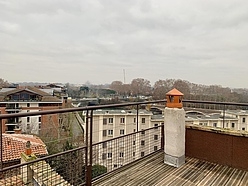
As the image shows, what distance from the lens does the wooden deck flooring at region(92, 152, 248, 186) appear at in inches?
99.3

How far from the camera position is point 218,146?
10.4ft

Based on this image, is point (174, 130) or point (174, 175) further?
point (174, 130)

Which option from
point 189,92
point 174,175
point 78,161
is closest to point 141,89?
point 189,92

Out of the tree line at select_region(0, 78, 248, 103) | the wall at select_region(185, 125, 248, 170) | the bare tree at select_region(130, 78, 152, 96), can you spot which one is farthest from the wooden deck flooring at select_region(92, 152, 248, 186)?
the bare tree at select_region(130, 78, 152, 96)

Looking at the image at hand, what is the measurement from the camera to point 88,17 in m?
14.7

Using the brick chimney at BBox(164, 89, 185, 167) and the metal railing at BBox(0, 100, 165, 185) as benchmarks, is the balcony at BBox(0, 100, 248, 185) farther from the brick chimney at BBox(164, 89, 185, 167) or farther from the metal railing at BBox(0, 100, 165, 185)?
the brick chimney at BBox(164, 89, 185, 167)

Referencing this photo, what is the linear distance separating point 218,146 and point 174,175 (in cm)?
94

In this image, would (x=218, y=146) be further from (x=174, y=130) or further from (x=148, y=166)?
(x=148, y=166)

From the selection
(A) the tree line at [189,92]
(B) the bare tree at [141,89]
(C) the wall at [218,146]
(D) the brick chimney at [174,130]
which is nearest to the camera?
(C) the wall at [218,146]

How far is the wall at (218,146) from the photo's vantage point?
2926mm

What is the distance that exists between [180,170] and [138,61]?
71.5 feet

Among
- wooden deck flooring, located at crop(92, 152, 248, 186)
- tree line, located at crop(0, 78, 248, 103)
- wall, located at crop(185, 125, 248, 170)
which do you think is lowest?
wooden deck flooring, located at crop(92, 152, 248, 186)

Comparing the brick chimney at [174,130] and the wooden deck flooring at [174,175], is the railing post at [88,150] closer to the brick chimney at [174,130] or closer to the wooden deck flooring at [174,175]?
the wooden deck flooring at [174,175]

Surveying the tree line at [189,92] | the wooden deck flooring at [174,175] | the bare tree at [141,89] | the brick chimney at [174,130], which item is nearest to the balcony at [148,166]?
the wooden deck flooring at [174,175]
